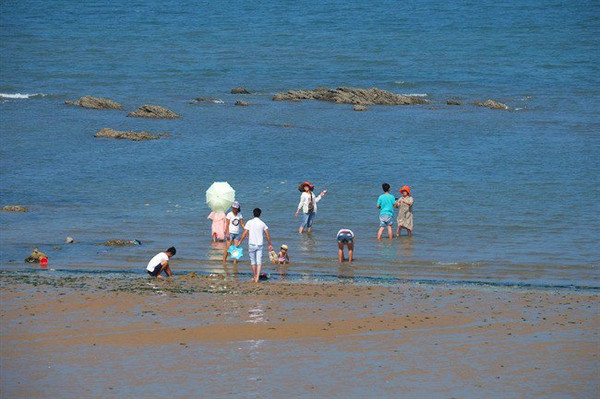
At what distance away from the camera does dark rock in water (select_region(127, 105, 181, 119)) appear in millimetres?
41281

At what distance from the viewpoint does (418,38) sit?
247ft

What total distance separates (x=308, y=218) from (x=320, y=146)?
43.3ft

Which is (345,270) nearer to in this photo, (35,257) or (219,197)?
(219,197)

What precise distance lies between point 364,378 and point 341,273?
687 cm

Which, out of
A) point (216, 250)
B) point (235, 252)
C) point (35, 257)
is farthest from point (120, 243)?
point (235, 252)

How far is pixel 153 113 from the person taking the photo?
41406mm

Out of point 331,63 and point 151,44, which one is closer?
point 331,63

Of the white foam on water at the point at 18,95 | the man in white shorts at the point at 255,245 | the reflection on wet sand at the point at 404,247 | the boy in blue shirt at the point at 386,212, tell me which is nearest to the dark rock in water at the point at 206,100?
the white foam on water at the point at 18,95

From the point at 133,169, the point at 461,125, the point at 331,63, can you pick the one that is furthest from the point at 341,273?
the point at 331,63

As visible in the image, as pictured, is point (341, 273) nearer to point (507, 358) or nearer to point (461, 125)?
point (507, 358)

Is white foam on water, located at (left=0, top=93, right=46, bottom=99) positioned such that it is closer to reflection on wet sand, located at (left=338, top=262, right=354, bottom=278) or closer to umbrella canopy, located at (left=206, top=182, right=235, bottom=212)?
umbrella canopy, located at (left=206, top=182, right=235, bottom=212)

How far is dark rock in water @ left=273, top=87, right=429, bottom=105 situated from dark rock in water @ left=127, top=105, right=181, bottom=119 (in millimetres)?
7425

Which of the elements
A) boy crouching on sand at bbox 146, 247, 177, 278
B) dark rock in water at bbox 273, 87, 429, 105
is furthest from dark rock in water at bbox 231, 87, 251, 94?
boy crouching on sand at bbox 146, 247, 177, 278

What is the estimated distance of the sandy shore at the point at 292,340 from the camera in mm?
12062
